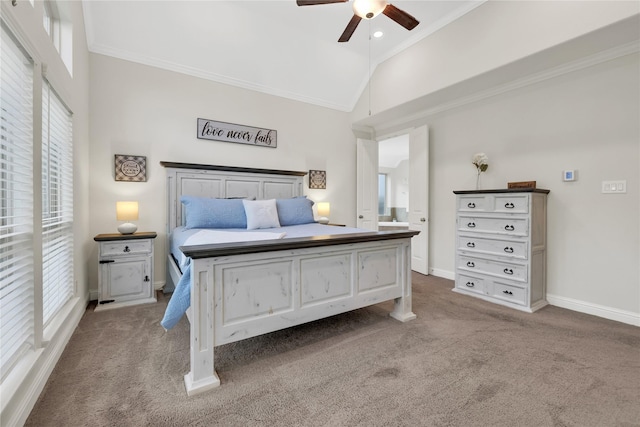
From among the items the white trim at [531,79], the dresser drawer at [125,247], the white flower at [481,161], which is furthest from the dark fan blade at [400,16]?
Answer: the dresser drawer at [125,247]

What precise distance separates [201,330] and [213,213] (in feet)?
5.74

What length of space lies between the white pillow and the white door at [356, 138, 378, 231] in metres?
2.05

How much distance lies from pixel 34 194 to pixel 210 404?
149 centimetres

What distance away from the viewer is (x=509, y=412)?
1.42 meters

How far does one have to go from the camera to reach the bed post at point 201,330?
157 cm

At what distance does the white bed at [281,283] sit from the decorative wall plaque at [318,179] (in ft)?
7.77

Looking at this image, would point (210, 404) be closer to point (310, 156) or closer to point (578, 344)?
point (578, 344)

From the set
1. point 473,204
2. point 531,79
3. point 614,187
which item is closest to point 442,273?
point 473,204

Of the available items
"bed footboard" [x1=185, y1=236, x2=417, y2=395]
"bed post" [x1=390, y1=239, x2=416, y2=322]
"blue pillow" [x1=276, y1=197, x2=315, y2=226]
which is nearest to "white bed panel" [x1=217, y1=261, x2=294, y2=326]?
"bed footboard" [x1=185, y1=236, x2=417, y2=395]

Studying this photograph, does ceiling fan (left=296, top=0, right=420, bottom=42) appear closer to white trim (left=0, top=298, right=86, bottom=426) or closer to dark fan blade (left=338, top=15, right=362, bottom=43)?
dark fan blade (left=338, top=15, right=362, bottom=43)

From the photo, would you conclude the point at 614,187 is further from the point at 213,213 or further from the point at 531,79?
the point at 213,213

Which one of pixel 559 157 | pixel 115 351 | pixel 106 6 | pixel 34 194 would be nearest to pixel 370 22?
pixel 559 157

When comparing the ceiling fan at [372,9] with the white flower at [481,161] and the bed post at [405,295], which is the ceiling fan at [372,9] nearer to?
the white flower at [481,161]

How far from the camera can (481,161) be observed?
348cm
